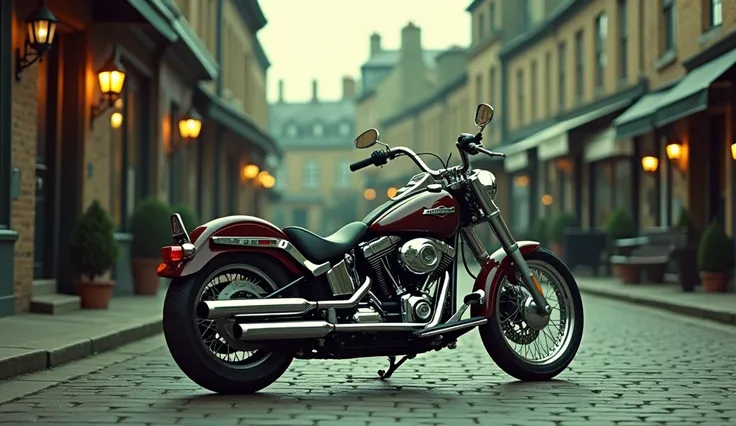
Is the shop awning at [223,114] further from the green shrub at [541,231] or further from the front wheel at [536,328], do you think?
the front wheel at [536,328]

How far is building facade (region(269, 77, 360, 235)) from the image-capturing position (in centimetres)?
8888

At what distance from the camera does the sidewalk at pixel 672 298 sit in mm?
13367

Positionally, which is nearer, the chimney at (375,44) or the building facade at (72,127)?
the building facade at (72,127)

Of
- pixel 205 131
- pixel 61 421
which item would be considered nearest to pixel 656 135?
pixel 205 131

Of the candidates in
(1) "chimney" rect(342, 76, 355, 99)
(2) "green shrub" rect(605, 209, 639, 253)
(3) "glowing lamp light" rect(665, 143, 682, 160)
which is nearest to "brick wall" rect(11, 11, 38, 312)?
(3) "glowing lamp light" rect(665, 143, 682, 160)

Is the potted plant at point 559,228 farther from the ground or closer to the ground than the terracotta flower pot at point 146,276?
farther from the ground

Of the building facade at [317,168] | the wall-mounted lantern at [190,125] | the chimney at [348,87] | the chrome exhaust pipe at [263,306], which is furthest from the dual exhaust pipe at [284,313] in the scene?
the chimney at [348,87]

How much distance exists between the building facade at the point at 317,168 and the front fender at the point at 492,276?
7567cm

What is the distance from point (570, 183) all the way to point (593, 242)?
669 cm

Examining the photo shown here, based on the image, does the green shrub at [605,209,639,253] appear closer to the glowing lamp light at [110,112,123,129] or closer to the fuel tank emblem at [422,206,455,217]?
the glowing lamp light at [110,112,123,129]

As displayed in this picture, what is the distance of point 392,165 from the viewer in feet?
217

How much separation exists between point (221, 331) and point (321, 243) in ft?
2.47

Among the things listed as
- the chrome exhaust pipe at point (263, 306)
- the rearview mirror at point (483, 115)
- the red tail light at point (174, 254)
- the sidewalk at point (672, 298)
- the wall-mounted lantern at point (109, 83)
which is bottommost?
the sidewalk at point (672, 298)

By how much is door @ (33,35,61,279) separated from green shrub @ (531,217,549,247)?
1724 centimetres
